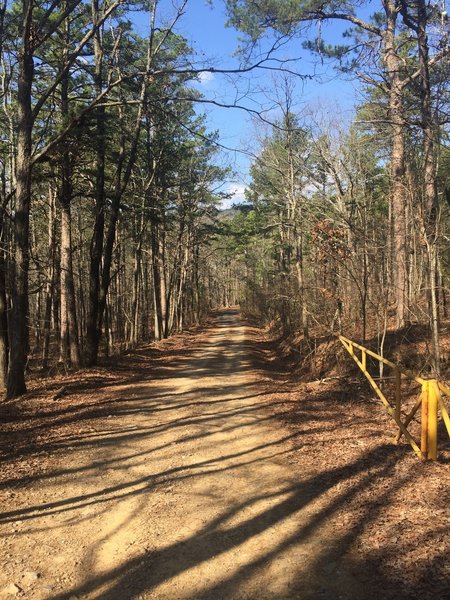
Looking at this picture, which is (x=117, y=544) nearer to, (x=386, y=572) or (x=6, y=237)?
(x=386, y=572)

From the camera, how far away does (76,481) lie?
5.71 metres

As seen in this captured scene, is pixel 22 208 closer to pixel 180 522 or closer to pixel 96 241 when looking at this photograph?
pixel 96 241

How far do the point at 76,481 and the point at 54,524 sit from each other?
1.07 m

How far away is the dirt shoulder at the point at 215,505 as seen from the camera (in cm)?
366

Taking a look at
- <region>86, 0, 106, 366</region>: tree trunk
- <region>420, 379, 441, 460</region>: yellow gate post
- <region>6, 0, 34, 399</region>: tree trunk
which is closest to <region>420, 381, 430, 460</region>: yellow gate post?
<region>420, 379, 441, 460</region>: yellow gate post

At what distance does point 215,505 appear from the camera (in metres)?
4.99

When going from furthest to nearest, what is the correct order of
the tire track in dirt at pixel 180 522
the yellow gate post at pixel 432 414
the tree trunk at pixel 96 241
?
the tree trunk at pixel 96 241
the yellow gate post at pixel 432 414
the tire track in dirt at pixel 180 522

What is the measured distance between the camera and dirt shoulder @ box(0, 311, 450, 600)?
3658 mm

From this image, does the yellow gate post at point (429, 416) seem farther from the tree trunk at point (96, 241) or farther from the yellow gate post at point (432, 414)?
the tree trunk at point (96, 241)

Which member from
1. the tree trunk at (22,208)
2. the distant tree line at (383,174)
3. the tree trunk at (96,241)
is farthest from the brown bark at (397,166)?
the tree trunk at (96,241)

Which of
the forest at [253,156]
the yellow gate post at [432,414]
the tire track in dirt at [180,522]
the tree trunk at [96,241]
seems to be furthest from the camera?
the tree trunk at [96,241]

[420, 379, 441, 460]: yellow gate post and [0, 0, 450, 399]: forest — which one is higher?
[0, 0, 450, 399]: forest

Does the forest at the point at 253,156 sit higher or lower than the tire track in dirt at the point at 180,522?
higher

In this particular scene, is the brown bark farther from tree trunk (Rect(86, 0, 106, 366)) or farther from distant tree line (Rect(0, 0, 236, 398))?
tree trunk (Rect(86, 0, 106, 366))
